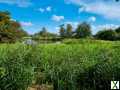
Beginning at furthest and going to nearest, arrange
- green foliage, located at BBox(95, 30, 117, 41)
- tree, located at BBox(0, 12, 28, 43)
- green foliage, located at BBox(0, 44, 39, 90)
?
green foliage, located at BBox(95, 30, 117, 41)
tree, located at BBox(0, 12, 28, 43)
green foliage, located at BBox(0, 44, 39, 90)

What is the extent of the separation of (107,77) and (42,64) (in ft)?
6.94

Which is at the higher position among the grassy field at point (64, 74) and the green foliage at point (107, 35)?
the green foliage at point (107, 35)

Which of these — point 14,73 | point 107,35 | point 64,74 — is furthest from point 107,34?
point 14,73

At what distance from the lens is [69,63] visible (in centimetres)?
585

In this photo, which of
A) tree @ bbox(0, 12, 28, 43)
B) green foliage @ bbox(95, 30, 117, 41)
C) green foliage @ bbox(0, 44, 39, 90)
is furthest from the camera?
green foliage @ bbox(95, 30, 117, 41)

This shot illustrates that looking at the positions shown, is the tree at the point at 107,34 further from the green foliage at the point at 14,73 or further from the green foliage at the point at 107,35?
the green foliage at the point at 14,73

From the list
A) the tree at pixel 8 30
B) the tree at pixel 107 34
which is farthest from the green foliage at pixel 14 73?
the tree at pixel 107 34

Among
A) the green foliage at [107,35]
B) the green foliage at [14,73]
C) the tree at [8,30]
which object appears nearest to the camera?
the green foliage at [14,73]


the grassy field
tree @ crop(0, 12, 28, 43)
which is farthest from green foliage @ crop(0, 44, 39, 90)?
tree @ crop(0, 12, 28, 43)

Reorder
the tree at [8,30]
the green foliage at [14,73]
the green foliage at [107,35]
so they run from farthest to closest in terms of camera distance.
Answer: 1. the green foliage at [107,35]
2. the tree at [8,30]
3. the green foliage at [14,73]

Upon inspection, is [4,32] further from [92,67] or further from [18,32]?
[92,67]

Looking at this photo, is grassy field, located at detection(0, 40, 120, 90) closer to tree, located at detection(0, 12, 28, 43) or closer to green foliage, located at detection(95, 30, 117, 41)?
tree, located at detection(0, 12, 28, 43)

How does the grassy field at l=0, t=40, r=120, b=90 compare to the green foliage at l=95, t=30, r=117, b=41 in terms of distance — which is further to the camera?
the green foliage at l=95, t=30, r=117, b=41

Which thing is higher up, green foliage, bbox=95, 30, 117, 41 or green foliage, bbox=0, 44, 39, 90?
green foliage, bbox=95, 30, 117, 41
